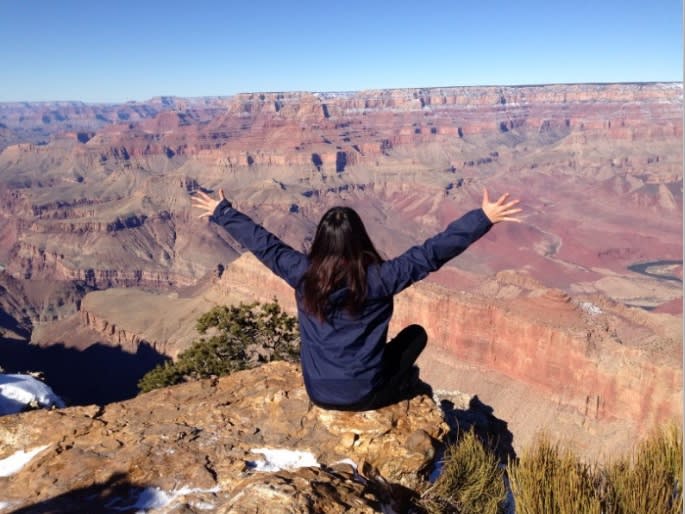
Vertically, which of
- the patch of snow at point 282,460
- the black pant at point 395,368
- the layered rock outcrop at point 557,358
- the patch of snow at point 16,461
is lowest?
the layered rock outcrop at point 557,358

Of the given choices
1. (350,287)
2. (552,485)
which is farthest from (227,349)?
(552,485)

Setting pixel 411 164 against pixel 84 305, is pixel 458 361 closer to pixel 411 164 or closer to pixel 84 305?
pixel 84 305

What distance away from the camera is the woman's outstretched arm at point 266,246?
5.55 m

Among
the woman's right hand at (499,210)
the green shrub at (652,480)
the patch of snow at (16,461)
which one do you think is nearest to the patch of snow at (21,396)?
the patch of snow at (16,461)

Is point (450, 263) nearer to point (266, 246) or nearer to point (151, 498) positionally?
point (266, 246)

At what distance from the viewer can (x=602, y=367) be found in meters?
28.0

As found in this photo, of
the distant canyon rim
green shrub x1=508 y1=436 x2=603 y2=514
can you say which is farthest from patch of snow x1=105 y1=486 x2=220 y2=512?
the distant canyon rim

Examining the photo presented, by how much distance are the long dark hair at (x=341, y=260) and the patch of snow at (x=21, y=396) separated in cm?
1119

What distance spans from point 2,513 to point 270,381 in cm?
347

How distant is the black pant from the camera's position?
19.6ft

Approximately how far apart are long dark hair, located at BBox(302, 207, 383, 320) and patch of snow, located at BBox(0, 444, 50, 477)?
12.9ft

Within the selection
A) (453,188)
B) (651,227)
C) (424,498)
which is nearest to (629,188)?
(651,227)

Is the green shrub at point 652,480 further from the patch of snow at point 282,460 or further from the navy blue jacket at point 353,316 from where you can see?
the patch of snow at point 282,460

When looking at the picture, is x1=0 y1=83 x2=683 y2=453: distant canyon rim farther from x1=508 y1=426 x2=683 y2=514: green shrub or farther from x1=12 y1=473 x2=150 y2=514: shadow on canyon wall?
x1=12 y1=473 x2=150 y2=514: shadow on canyon wall
